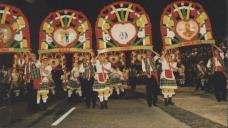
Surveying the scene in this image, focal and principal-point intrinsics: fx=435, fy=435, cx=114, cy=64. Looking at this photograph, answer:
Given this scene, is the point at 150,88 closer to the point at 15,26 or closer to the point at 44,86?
the point at 44,86

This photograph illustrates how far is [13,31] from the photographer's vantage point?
49.1 ft

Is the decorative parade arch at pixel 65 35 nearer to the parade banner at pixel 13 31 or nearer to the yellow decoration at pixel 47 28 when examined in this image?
the yellow decoration at pixel 47 28

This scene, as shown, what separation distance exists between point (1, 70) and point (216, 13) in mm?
12798

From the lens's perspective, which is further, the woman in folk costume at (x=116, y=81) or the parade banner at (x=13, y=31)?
the woman in folk costume at (x=116, y=81)

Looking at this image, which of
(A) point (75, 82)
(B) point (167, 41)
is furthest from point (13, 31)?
(A) point (75, 82)

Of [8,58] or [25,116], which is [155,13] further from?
[25,116]

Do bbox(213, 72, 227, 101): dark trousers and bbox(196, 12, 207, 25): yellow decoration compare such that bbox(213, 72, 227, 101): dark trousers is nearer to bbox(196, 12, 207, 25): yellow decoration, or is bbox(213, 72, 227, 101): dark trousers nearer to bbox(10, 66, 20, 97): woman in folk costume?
bbox(196, 12, 207, 25): yellow decoration

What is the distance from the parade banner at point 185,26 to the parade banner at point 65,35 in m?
2.84

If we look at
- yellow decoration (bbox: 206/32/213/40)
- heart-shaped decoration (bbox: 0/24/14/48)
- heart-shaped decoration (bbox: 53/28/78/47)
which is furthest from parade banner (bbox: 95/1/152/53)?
heart-shaped decoration (bbox: 0/24/14/48)

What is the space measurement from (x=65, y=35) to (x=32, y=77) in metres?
2.48

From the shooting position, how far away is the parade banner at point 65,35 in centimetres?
1580

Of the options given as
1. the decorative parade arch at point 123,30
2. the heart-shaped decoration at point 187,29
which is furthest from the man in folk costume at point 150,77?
the heart-shaped decoration at point 187,29

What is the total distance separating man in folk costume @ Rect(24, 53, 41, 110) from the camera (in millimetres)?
14312

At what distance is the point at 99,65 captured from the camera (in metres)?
15.0
